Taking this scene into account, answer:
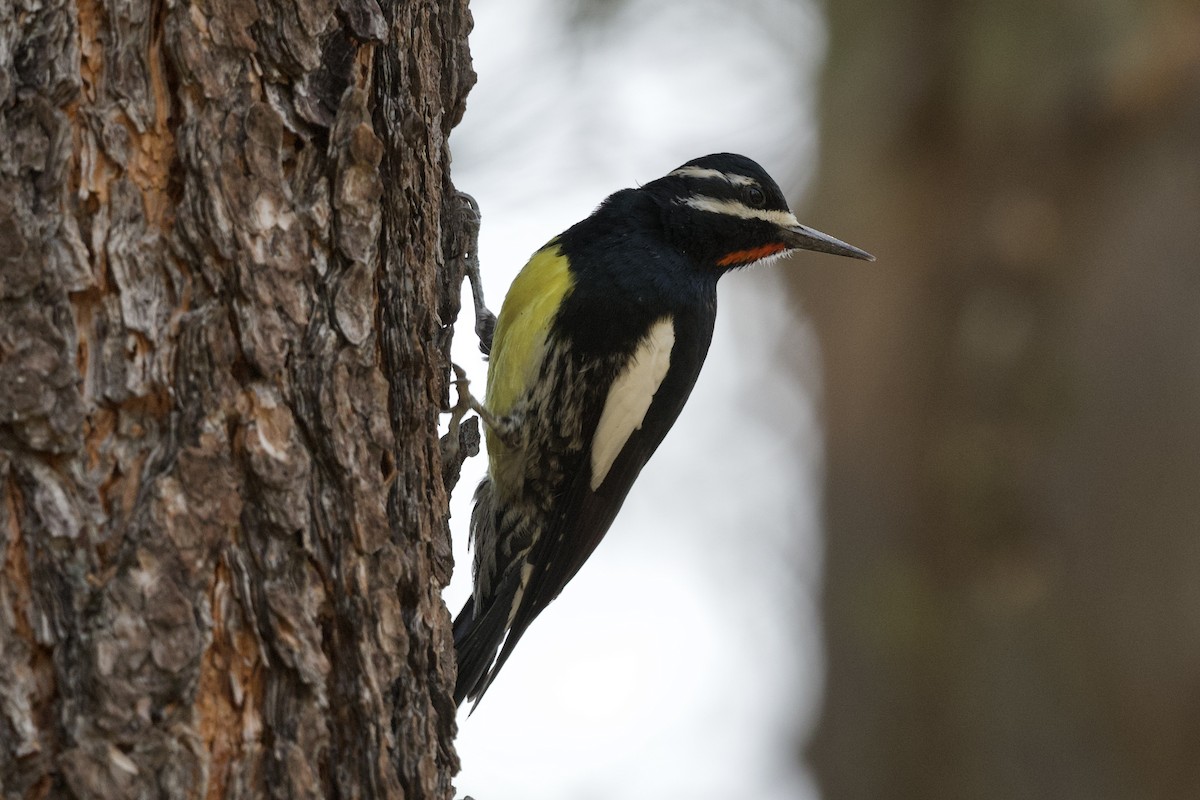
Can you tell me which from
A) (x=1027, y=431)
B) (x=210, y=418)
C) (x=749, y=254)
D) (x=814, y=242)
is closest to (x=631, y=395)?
(x=749, y=254)

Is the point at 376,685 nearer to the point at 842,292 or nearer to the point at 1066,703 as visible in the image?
the point at 1066,703

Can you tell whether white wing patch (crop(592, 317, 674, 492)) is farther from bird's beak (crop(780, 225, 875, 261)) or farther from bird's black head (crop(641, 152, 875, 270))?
bird's beak (crop(780, 225, 875, 261))

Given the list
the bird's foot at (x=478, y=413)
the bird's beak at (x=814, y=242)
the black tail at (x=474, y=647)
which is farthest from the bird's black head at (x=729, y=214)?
the black tail at (x=474, y=647)

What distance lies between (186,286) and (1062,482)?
2548mm

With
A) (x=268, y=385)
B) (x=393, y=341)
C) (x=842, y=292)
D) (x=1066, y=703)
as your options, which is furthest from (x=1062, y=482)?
(x=268, y=385)

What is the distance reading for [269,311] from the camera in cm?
178

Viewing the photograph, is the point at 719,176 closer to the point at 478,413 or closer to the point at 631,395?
the point at 631,395

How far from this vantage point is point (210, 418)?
5.53ft

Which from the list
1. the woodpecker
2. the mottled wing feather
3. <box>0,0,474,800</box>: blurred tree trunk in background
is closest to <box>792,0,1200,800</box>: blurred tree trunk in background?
the woodpecker

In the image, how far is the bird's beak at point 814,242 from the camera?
12.2 feet

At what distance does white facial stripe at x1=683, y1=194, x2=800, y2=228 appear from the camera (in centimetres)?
384

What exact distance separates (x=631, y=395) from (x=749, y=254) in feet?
2.18

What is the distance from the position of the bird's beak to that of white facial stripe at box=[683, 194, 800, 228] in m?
0.03

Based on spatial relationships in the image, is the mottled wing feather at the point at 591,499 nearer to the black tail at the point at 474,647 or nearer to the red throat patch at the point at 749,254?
the black tail at the point at 474,647
